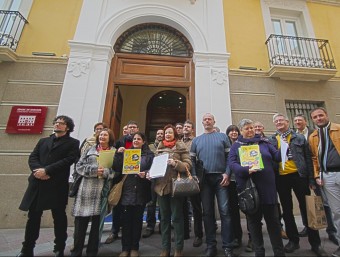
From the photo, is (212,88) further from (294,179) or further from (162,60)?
(294,179)

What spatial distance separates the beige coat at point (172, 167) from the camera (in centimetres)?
262

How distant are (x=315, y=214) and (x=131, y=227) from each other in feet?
7.61

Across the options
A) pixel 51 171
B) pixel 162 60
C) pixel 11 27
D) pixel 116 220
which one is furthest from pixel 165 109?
pixel 51 171

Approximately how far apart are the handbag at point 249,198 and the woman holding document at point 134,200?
1.28 m

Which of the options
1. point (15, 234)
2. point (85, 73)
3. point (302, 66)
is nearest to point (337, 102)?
point (302, 66)

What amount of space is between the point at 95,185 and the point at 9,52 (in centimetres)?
471

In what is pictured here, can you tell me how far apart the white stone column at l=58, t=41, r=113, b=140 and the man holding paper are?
13.6 ft

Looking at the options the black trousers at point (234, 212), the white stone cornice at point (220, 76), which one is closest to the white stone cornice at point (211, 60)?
the white stone cornice at point (220, 76)

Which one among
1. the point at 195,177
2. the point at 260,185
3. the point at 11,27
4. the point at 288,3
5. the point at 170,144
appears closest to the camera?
the point at 260,185

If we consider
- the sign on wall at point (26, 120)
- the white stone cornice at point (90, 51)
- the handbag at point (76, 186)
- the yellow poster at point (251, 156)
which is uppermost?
the white stone cornice at point (90, 51)

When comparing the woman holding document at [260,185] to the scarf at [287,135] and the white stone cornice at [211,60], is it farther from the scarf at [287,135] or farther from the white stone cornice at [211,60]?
the white stone cornice at [211,60]

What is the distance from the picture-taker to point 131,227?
2695mm

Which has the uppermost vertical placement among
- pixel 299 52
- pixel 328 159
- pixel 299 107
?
pixel 299 52

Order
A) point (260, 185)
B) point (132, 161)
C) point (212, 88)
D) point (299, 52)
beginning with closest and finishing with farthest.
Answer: point (260, 185) < point (132, 161) < point (212, 88) < point (299, 52)
